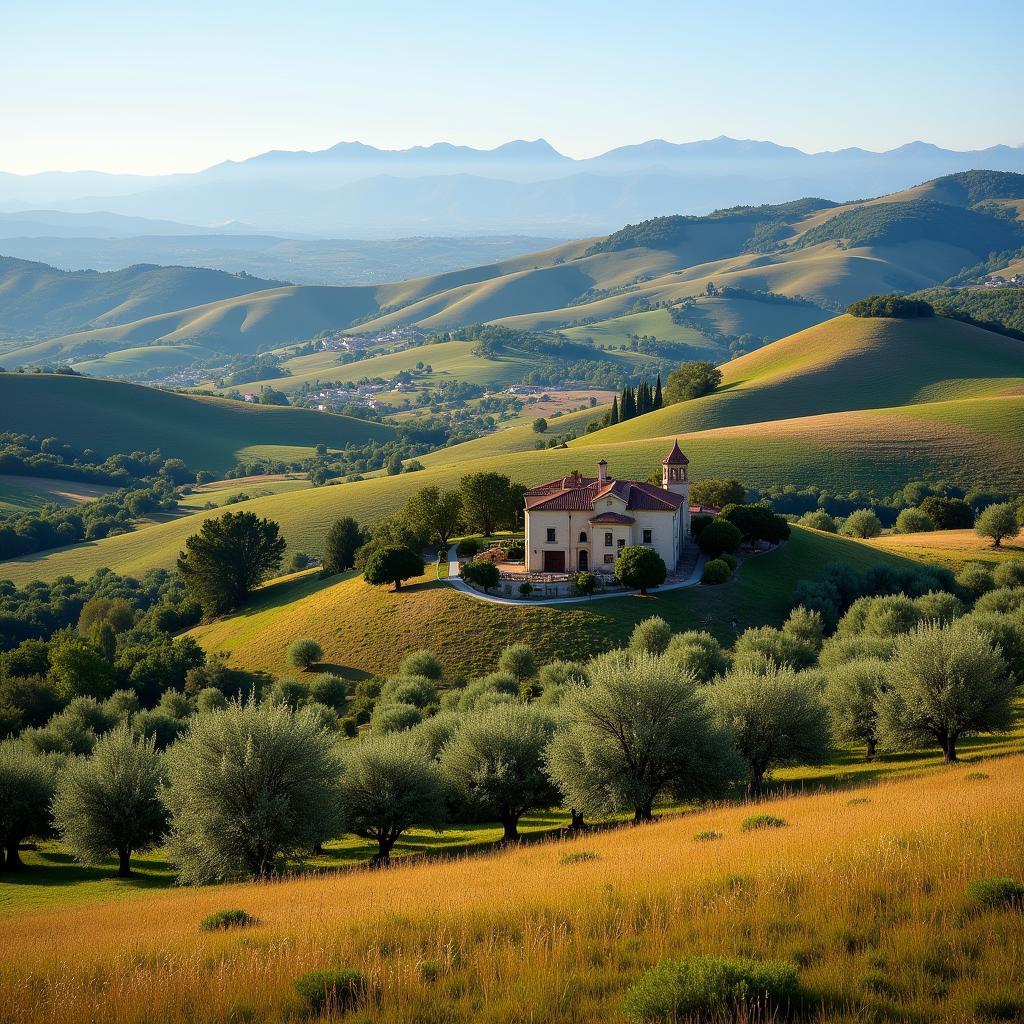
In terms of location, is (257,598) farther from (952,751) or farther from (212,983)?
(212,983)

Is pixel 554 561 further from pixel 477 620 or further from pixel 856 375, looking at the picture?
pixel 856 375

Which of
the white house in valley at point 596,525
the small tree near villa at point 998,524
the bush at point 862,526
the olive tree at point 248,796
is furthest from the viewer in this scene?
the bush at point 862,526

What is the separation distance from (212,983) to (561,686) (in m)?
38.8

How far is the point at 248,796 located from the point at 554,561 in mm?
44115

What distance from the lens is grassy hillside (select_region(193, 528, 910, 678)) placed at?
63.7 metres

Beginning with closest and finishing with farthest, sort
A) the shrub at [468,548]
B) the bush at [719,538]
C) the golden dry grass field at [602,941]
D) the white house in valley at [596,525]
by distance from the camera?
the golden dry grass field at [602,941] → the white house in valley at [596,525] → the bush at [719,538] → the shrub at [468,548]

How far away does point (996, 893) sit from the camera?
13.8m

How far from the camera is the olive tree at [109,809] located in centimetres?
3359

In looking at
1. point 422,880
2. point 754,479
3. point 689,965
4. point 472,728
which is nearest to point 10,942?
point 422,880

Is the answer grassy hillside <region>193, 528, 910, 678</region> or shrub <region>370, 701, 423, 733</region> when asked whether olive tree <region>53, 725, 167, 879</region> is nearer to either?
shrub <region>370, 701, 423, 733</region>

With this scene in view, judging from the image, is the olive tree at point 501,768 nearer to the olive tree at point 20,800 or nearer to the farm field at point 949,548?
the olive tree at point 20,800

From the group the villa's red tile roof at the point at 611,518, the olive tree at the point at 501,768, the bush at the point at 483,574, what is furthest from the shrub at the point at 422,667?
the olive tree at the point at 501,768

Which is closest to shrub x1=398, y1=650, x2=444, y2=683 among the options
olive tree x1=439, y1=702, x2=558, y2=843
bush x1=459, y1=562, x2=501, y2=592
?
bush x1=459, y1=562, x2=501, y2=592

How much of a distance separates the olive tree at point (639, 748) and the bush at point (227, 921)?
14.8 m
